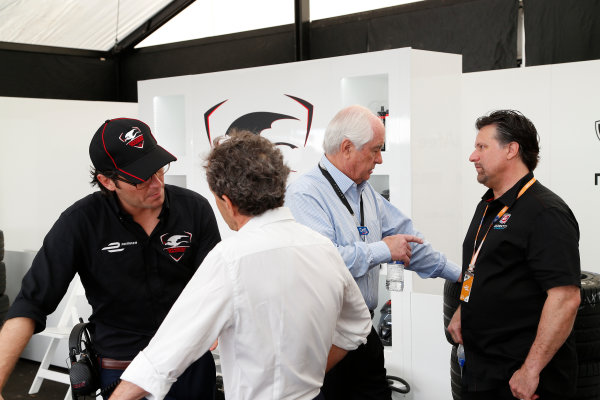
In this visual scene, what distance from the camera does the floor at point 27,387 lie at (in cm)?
482

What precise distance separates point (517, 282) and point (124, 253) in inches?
53.2

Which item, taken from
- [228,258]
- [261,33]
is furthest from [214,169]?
[261,33]

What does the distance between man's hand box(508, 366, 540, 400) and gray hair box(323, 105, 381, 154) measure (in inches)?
40.5

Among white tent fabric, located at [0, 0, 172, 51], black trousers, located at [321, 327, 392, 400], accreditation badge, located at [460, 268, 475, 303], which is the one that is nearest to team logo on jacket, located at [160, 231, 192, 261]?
black trousers, located at [321, 327, 392, 400]

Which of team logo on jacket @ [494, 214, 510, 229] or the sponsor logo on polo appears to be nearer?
the sponsor logo on polo

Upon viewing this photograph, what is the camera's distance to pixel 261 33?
7.21 m

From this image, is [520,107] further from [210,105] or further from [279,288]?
[279,288]

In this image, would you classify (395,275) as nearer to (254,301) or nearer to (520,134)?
(520,134)

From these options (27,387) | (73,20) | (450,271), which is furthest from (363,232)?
(73,20)

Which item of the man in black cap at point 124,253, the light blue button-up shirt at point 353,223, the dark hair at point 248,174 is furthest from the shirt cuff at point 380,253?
the dark hair at point 248,174

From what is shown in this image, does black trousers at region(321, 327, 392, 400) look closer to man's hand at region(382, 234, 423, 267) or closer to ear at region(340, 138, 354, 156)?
man's hand at region(382, 234, 423, 267)

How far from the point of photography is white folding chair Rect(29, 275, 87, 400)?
4680mm

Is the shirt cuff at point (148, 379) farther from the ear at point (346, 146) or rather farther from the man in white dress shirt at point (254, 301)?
the ear at point (346, 146)

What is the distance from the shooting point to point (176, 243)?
2117 mm
